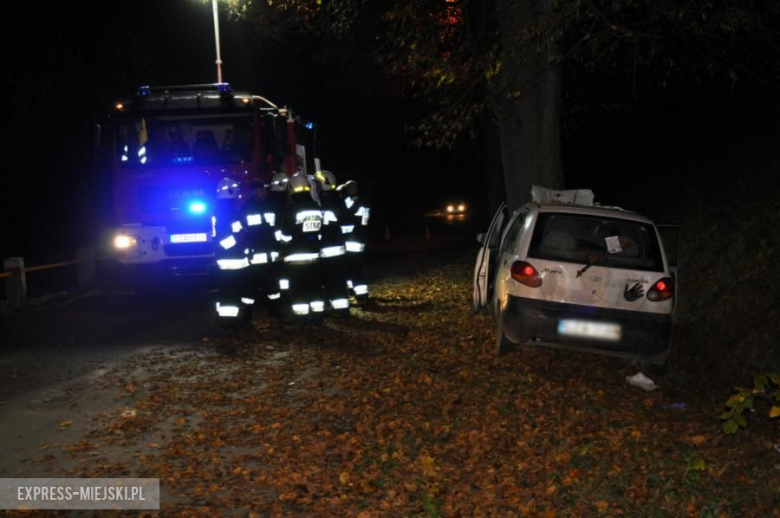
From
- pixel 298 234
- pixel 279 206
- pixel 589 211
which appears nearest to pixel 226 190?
pixel 279 206

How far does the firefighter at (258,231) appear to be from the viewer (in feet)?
37.4

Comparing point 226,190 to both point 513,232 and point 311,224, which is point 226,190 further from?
point 513,232

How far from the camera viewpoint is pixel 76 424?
7176 millimetres

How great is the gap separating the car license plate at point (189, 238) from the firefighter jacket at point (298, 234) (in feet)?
11.4

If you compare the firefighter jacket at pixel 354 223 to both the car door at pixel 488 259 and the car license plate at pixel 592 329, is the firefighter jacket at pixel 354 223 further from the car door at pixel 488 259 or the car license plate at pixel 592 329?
the car license plate at pixel 592 329

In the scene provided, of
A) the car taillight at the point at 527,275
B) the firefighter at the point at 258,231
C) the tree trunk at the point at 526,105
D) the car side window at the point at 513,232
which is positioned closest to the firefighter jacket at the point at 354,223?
the firefighter at the point at 258,231

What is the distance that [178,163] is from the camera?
14367mm

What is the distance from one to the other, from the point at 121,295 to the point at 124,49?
1571cm

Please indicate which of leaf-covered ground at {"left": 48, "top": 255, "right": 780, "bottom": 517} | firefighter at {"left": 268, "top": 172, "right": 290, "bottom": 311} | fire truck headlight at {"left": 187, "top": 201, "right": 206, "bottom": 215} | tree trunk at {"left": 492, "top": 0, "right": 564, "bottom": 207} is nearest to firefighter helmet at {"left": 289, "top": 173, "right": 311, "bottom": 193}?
firefighter at {"left": 268, "top": 172, "right": 290, "bottom": 311}

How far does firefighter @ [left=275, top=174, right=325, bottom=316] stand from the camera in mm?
11578

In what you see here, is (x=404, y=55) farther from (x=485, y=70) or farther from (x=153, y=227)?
(x=153, y=227)

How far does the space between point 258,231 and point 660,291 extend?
567 cm

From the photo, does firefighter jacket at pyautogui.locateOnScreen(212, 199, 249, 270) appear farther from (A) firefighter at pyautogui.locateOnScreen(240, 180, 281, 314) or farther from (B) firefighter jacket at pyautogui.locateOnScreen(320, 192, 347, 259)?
(B) firefighter jacket at pyautogui.locateOnScreen(320, 192, 347, 259)

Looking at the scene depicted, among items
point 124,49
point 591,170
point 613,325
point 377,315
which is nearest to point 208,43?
point 124,49
